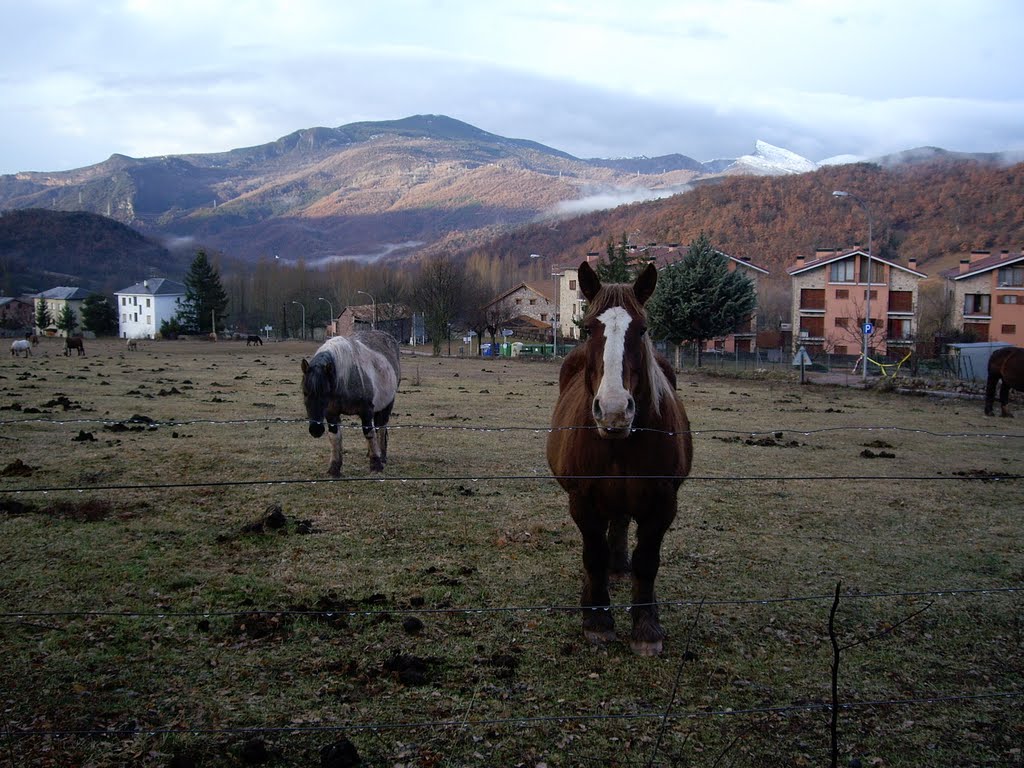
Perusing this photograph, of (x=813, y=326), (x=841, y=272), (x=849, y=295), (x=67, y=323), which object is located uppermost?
(x=841, y=272)

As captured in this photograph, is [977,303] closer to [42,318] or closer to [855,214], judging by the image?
[855,214]

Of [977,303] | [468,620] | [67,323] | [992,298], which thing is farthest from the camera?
[67,323]

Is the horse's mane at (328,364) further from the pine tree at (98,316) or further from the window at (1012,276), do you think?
the pine tree at (98,316)

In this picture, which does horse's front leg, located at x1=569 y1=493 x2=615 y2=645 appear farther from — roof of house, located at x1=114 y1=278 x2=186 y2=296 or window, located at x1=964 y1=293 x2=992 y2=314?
roof of house, located at x1=114 y1=278 x2=186 y2=296

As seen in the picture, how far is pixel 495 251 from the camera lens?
6471 inches

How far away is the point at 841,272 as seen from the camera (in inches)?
2221

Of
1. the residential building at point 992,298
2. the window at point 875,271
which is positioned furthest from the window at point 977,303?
the window at point 875,271

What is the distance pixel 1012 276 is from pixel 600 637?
198 ft

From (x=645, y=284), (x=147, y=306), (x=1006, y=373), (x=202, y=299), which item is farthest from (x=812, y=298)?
(x=147, y=306)

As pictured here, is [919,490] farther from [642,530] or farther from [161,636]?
[161,636]

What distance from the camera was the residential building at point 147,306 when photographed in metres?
98.6

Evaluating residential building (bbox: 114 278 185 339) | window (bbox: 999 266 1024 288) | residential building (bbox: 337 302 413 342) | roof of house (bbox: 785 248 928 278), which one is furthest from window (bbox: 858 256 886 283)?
residential building (bbox: 114 278 185 339)

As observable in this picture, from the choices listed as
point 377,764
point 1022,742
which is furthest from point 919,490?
point 377,764

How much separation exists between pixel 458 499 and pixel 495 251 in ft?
520
